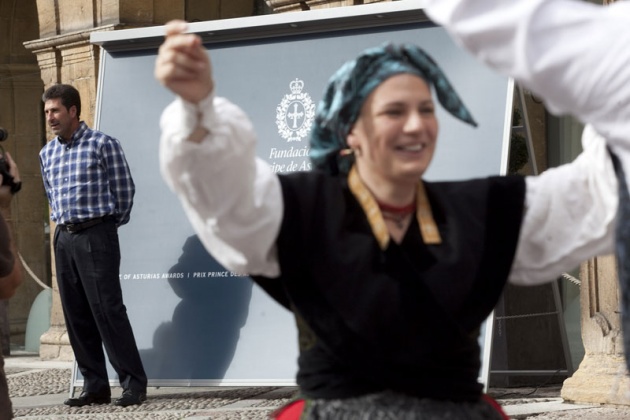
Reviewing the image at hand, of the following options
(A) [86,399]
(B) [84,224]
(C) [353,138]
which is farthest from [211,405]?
(C) [353,138]

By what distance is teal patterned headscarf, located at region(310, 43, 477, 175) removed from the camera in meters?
2.56

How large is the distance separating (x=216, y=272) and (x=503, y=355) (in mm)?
1658

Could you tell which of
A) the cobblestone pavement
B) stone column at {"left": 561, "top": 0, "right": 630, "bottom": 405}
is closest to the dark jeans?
the cobblestone pavement

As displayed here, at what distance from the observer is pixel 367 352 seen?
2449 millimetres

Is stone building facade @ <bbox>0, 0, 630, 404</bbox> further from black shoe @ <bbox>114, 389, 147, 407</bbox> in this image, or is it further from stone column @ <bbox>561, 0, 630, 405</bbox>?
black shoe @ <bbox>114, 389, 147, 407</bbox>

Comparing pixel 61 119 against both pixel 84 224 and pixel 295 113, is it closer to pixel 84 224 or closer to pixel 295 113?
pixel 84 224

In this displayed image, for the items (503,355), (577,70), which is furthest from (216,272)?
(577,70)

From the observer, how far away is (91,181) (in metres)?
7.83

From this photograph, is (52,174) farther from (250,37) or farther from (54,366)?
(54,366)

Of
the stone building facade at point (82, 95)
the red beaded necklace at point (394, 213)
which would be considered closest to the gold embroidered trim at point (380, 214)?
the red beaded necklace at point (394, 213)

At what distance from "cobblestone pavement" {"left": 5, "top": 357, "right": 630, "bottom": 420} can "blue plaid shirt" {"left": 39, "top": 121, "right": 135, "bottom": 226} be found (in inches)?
41.9

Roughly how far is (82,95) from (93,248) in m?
3.23

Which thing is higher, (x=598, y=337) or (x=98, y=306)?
(x=98, y=306)

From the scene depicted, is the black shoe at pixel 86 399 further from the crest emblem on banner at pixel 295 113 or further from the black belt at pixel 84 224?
the crest emblem on banner at pixel 295 113
